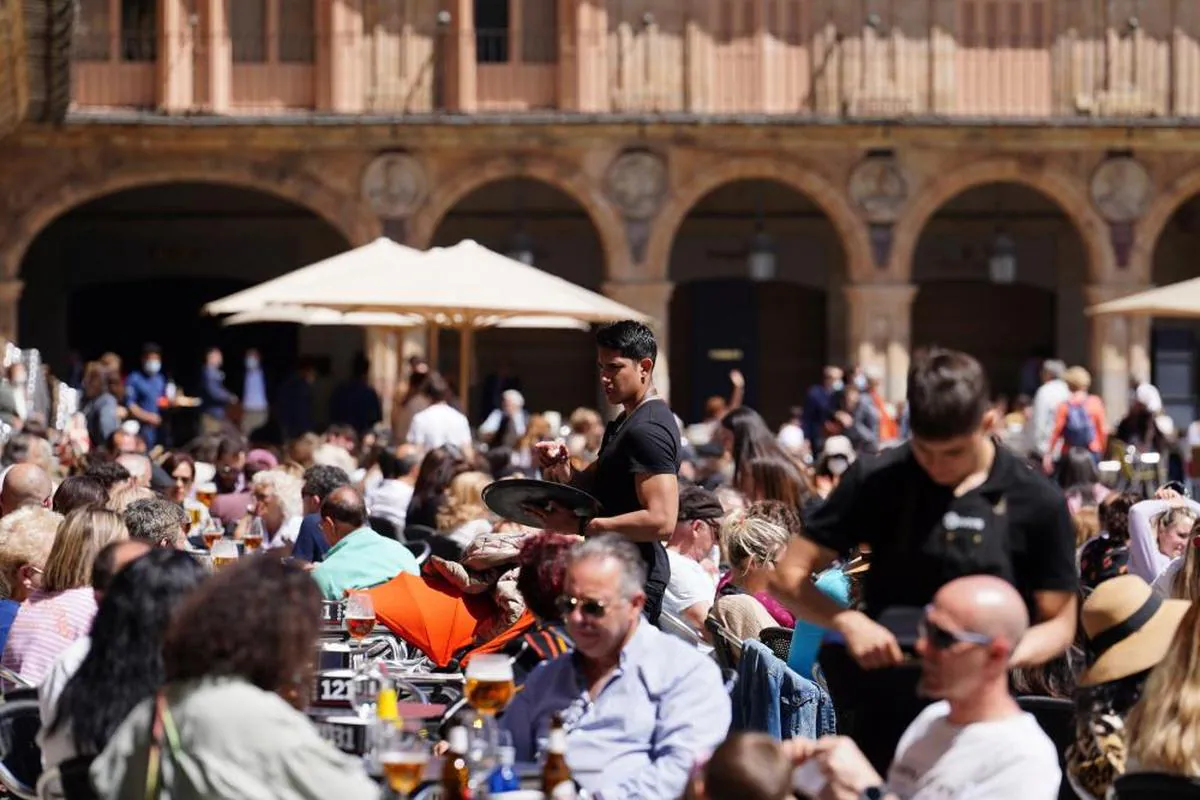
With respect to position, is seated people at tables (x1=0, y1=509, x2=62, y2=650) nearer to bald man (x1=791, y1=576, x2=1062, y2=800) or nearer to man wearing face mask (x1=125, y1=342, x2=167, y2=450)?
bald man (x1=791, y1=576, x2=1062, y2=800)

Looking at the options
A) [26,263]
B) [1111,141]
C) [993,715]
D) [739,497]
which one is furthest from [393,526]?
[26,263]

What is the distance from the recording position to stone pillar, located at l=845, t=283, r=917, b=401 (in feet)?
86.0

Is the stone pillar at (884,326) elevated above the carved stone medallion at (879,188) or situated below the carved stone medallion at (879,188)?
below

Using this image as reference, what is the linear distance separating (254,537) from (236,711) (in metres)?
6.23

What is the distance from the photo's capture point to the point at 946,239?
2945 cm

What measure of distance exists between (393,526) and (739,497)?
222 centimetres

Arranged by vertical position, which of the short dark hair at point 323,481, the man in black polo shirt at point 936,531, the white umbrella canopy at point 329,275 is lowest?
the short dark hair at point 323,481

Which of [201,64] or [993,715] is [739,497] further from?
[201,64]

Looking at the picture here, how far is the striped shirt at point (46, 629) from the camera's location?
23.0 feet

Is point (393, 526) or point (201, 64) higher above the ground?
point (201, 64)

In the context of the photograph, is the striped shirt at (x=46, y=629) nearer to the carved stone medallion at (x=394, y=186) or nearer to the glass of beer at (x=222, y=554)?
the glass of beer at (x=222, y=554)

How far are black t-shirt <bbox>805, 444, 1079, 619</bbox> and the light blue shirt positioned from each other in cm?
52

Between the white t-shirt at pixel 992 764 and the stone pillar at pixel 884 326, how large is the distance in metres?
21.5

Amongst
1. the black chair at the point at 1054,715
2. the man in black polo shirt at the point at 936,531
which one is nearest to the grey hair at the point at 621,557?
the man in black polo shirt at the point at 936,531
